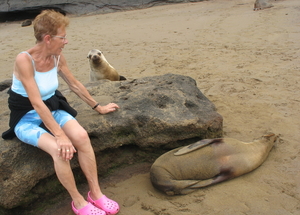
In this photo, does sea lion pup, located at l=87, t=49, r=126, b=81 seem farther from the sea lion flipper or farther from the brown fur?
the sea lion flipper

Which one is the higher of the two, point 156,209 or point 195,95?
point 195,95

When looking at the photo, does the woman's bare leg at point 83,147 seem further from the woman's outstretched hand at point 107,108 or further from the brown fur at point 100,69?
the brown fur at point 100,69

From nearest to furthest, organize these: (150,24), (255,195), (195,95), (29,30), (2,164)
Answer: (2,164) → (255,195) → (195,95) → (150,24) → (29,30)

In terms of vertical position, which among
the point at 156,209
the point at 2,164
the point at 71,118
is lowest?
the point at 156,209

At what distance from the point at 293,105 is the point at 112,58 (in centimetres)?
491

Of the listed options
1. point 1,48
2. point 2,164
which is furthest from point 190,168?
point 1,48

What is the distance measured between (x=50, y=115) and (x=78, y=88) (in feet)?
2.16

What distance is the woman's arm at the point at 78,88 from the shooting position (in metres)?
3.03

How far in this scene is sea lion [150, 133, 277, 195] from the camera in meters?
3.02

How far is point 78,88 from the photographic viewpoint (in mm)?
3143

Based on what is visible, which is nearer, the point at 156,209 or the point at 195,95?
the point at 156,209

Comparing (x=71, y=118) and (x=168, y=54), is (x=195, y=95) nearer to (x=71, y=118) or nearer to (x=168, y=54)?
(x=71, y=118)

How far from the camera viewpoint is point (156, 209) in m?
2.82

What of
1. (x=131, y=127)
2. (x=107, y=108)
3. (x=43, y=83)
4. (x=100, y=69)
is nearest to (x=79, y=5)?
(x=100, y=69)
